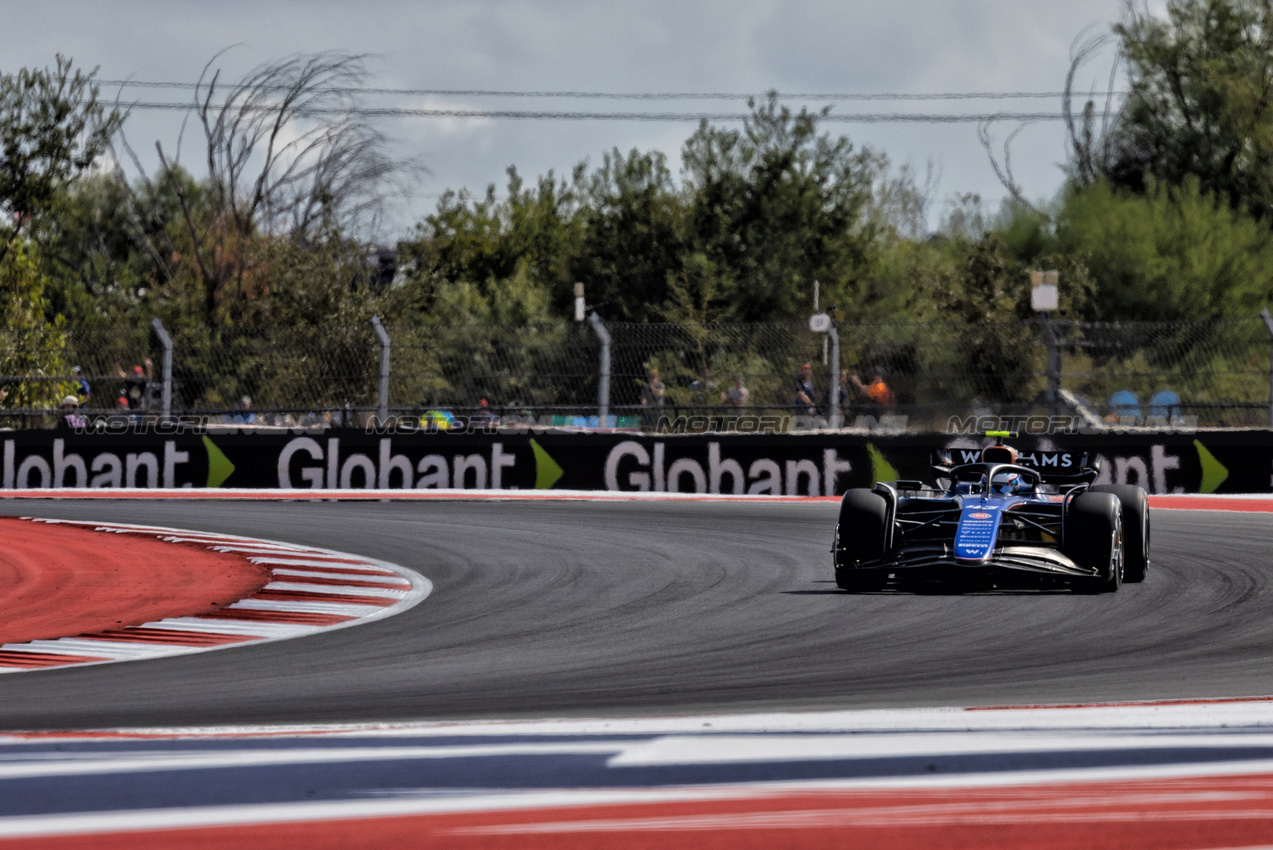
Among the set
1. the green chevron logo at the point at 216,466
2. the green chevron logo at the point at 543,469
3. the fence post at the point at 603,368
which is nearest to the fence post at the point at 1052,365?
the fence post at the point at 603,368

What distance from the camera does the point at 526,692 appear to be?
6.38 meters

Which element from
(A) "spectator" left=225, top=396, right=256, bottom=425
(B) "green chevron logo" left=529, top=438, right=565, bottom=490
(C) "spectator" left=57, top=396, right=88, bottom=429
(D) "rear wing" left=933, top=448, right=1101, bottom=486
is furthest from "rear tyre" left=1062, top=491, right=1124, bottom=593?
(C) "spectator" left=57, top=396, right=88, bottom=429

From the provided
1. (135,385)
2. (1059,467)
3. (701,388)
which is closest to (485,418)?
(701,388)

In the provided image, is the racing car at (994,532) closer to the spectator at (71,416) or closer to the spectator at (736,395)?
the spectator at (736,395)

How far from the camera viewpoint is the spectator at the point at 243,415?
2001cm

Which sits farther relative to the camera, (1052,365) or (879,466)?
(879,466)

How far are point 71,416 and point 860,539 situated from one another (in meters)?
14.1

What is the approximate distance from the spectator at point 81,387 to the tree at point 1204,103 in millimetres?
26767

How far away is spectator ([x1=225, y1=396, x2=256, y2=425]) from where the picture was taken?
20009 mm

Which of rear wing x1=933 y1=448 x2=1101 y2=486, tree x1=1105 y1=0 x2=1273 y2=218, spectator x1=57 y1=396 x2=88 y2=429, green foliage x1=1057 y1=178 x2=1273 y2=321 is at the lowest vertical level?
rear wing x1=933 y1=448 x2=1101 y2=486

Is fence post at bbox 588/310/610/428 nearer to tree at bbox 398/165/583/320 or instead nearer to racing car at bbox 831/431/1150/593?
racing car at bbox 831/431/1150/593

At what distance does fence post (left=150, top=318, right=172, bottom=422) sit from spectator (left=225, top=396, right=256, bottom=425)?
31.9 inches

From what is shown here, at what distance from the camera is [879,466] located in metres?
18.9

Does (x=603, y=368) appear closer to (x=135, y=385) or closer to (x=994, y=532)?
(x=135, y=385)
